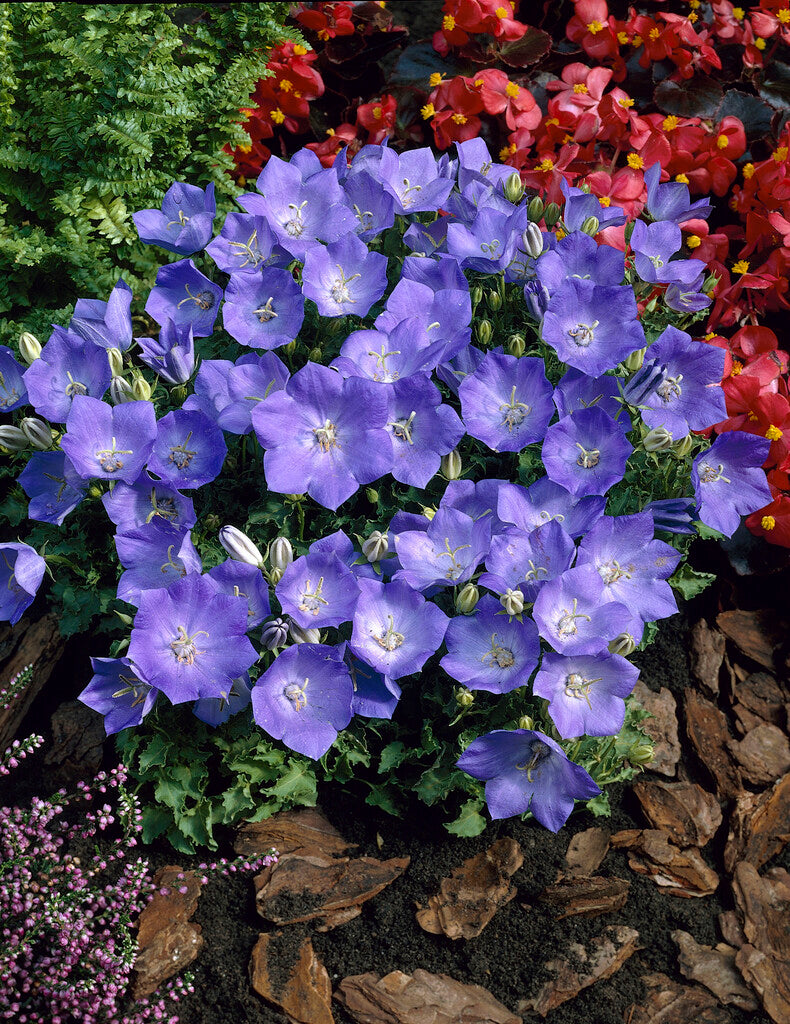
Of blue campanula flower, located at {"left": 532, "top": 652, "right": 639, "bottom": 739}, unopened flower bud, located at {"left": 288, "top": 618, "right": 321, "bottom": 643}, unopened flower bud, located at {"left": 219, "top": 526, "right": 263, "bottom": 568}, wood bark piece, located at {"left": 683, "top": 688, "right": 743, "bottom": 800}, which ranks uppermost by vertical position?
unopened flower bud, located at {"left": 219, "top": 526, "right": 263, "bottom": 568}

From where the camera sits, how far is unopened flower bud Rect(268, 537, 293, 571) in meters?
2.27

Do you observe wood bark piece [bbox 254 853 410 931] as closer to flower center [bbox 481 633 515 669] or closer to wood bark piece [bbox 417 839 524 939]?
wood bark piece [bbox 417 839 524 939]

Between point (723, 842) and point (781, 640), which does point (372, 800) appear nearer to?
point (723, 842)

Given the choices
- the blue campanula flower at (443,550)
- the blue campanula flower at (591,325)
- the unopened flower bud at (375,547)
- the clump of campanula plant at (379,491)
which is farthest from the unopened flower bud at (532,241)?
the unopened flower bud at (375,547)

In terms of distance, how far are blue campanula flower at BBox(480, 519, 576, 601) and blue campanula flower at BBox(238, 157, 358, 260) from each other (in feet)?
3.87

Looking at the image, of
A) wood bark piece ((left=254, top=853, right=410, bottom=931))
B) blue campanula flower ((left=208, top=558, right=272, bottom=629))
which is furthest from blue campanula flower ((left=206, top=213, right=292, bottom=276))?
wood bark piece ((left=254, top=853, right=410, bottom=931))

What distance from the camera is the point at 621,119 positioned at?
162 inches

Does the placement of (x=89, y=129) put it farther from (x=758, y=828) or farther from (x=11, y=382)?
(x=758, y=828)

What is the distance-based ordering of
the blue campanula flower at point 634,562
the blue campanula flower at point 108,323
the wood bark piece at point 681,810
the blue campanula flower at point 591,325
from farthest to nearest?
the wood bark piece at point 681,810
the blue campanula flower at point 108,323
the blue campanula flower at point 591,325
the blue campanula flower at point 634,562

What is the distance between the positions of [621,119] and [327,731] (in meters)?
3.24

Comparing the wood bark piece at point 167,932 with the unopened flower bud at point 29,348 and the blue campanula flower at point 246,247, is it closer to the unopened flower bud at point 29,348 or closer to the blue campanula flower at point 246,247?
the unopened flower bud at point 29,348

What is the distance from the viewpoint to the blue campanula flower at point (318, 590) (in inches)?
88.4

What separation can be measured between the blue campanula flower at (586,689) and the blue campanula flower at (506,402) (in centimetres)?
63

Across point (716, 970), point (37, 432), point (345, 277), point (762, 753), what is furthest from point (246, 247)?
point (716, 970)
